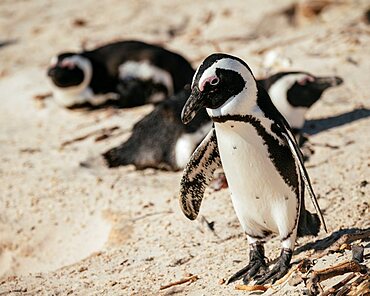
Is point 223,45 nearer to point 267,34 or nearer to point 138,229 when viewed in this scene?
point 267,34

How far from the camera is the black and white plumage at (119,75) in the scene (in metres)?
6.77

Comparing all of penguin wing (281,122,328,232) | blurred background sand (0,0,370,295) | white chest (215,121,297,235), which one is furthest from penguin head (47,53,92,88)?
penguin wing (281,122,328,232)

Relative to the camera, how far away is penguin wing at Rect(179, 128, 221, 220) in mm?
3582

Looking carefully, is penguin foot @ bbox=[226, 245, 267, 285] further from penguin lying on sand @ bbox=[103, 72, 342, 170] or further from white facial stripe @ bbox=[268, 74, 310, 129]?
white facial stripe @ bbox=[268, 74, 310, 129]

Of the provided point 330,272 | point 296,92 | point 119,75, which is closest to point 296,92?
point 296,92

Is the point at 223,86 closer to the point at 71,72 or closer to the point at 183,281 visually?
the point at 183,281

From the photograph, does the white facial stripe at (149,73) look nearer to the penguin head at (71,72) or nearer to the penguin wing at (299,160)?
the penguin head at (71,72)

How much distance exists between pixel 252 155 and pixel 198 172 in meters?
0.36

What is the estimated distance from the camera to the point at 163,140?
211 inches

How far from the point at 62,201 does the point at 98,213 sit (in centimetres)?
31

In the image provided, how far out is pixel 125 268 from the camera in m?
3.93

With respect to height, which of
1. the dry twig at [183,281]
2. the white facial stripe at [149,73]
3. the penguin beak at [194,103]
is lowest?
the dry twig at [183,281]

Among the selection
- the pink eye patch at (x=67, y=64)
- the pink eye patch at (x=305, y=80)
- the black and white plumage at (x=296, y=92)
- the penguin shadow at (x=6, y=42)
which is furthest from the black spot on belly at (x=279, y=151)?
the penguin shadow at (x=6, y=42)

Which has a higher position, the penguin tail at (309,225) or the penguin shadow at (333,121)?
the penguin shadow at (333,121)
